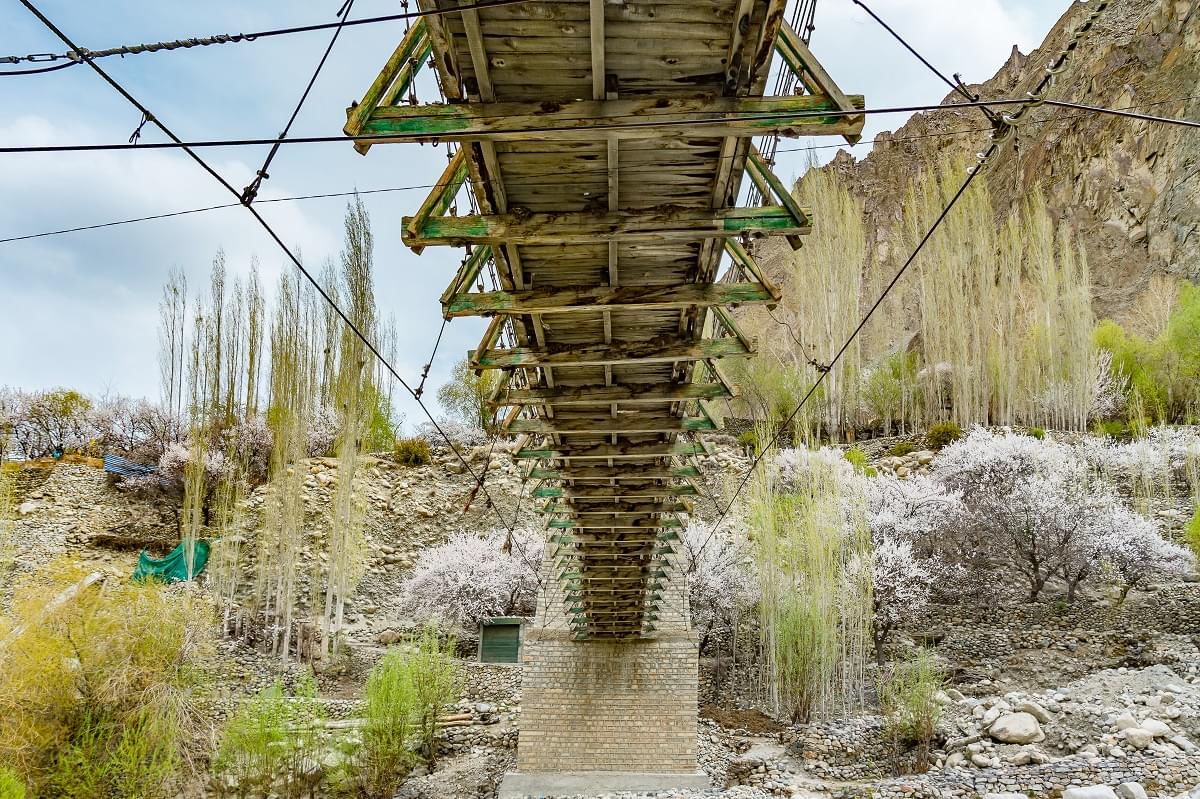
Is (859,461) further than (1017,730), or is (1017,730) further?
(859,461)

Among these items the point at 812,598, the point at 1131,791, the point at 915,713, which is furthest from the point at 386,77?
the point at 812,598

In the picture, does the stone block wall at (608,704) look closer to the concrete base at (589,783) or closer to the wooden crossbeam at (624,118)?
the concrete base at (589,783)

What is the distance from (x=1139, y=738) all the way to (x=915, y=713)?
3.31 m

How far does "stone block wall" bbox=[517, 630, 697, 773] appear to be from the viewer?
1412 cm

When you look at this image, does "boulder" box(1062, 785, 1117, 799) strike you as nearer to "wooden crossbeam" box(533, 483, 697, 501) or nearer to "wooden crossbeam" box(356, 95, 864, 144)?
"wooden crossbeam" box(533, 483, 697, 501)

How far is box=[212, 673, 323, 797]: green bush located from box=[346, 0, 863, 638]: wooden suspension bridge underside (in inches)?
407

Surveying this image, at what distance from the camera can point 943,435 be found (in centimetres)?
2591

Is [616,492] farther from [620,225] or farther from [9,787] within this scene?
[9,787]

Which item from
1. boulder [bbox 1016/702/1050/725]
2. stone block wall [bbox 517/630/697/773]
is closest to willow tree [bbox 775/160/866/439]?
boulder [bbox 1016/702/1050/725]


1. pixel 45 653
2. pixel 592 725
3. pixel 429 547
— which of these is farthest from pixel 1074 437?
pixel 45 653

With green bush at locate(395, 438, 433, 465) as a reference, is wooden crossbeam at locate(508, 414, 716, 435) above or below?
below

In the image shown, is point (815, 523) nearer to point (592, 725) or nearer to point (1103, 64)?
point (592, 725)

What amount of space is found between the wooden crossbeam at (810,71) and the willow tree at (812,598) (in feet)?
47.2

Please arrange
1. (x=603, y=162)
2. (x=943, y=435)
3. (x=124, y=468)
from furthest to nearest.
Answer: (x=124, y=468), (x=943, y=435), (x=603, y=162)
